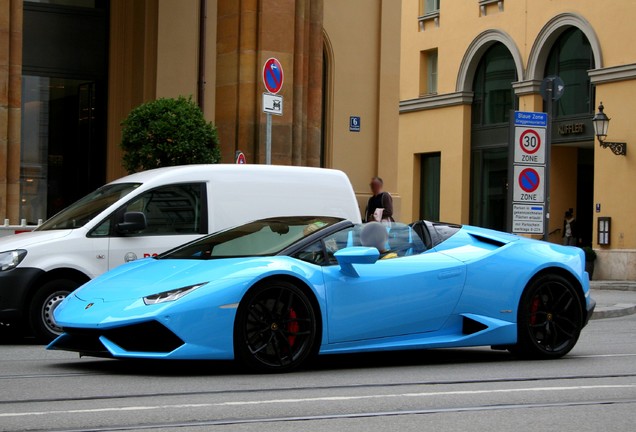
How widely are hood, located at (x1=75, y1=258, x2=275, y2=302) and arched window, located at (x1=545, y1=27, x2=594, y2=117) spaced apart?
30361mm

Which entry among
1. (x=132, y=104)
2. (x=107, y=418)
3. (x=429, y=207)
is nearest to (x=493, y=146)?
(x=429, y=207)

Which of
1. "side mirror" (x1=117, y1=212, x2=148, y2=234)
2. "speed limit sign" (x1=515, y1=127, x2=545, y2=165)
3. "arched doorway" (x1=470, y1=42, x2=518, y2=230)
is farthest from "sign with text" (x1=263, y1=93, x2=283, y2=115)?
"arched doorway" (x1=470, y1=42, x2=518, y2=230)

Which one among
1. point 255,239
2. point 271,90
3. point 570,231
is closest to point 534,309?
point 255,239

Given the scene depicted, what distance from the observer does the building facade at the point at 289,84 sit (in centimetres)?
2231

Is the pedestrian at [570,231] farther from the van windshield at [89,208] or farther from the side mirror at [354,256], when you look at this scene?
the side mirror at [354,256]

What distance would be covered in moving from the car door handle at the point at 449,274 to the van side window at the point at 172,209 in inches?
140

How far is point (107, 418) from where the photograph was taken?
6504 mm

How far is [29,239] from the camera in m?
11.7

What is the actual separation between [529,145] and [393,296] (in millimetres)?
8379

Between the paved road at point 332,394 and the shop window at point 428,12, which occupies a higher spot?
the shop window at point 428,12

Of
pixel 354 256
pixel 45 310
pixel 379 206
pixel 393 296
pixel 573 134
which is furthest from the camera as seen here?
pixel 573 134

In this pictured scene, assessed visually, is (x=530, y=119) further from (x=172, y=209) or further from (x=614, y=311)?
(x=172, y=209)

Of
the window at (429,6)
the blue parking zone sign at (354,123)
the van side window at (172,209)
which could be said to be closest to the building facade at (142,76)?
the blue parking zone sign at (354,123)

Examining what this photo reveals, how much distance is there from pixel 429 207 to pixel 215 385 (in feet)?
124
